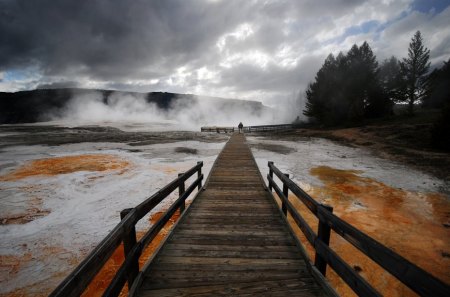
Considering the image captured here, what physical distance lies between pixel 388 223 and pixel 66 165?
17844mm

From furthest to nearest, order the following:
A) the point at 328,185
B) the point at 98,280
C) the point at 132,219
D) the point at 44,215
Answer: the point at 328,185, the point at 44,215, the point at 98,280, the point at 132,219

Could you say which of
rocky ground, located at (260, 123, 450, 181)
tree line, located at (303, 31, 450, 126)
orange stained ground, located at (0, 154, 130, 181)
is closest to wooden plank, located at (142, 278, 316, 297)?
orange stained ground, located at (0, 154, 130, 181)

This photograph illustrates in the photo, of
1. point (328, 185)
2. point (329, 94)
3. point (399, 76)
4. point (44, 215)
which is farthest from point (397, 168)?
point (399, 76)

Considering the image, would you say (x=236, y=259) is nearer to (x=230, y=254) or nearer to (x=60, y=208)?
(x=230, y=254)

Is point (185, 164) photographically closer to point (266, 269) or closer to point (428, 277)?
point (266, 269)

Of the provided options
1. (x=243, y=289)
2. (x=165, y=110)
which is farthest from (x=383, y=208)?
(x=165, y=110)

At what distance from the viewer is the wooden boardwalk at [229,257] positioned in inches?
119

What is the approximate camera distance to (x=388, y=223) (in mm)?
7793

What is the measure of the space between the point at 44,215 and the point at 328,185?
12143 mm

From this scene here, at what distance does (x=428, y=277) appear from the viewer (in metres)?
1.55

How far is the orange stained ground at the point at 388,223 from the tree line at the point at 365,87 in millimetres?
31138

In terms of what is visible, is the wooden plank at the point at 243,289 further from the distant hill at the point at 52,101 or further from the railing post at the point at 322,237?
the distant hill at the point at 52,101

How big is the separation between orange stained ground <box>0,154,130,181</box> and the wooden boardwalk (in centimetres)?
1074

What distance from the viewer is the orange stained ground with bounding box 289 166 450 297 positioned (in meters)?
5.56
